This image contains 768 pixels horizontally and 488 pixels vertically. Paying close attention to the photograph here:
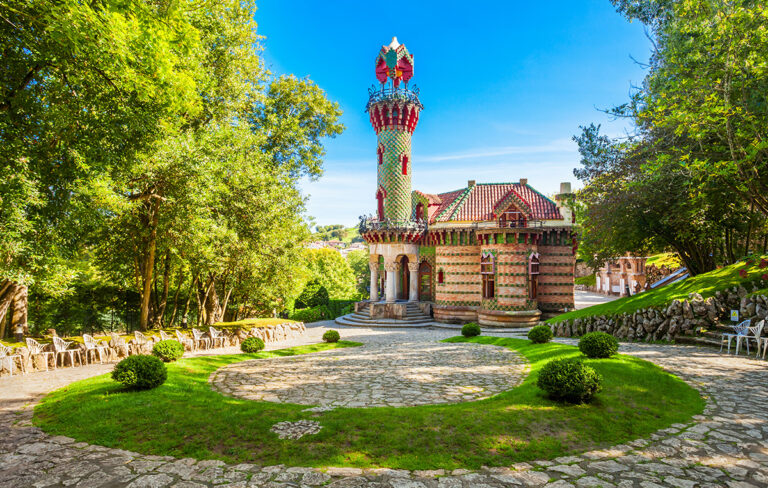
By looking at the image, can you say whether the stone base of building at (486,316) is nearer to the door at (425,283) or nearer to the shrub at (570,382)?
the door at (425,283)

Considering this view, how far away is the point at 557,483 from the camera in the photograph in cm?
522

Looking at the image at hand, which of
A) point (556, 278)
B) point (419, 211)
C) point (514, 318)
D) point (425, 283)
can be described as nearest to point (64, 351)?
point (514, 318)

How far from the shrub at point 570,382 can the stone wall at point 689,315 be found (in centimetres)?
1215

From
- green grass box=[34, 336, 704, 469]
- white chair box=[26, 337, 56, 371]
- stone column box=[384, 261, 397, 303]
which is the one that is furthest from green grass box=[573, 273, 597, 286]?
white chair box=[26, 337, 56, 371]

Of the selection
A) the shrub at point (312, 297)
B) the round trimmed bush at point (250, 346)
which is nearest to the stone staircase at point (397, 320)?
the shrub at point (312, 297)

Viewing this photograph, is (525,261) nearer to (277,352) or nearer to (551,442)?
(277,352)

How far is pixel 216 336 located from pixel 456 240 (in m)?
18.7

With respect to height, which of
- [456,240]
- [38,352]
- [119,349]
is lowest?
[119,349]

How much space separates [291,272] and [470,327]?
11066 millimetres

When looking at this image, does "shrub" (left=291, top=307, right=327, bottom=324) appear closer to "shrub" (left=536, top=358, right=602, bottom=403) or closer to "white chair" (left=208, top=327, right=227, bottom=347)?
"white chair" (left=208, top=327, right=227, bottom=347)

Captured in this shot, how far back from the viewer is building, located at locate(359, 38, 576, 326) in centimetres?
2795

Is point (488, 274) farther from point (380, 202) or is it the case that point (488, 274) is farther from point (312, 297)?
point (312, 297)

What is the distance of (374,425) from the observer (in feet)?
22.9

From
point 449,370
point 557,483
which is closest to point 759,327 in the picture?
point 449,370
